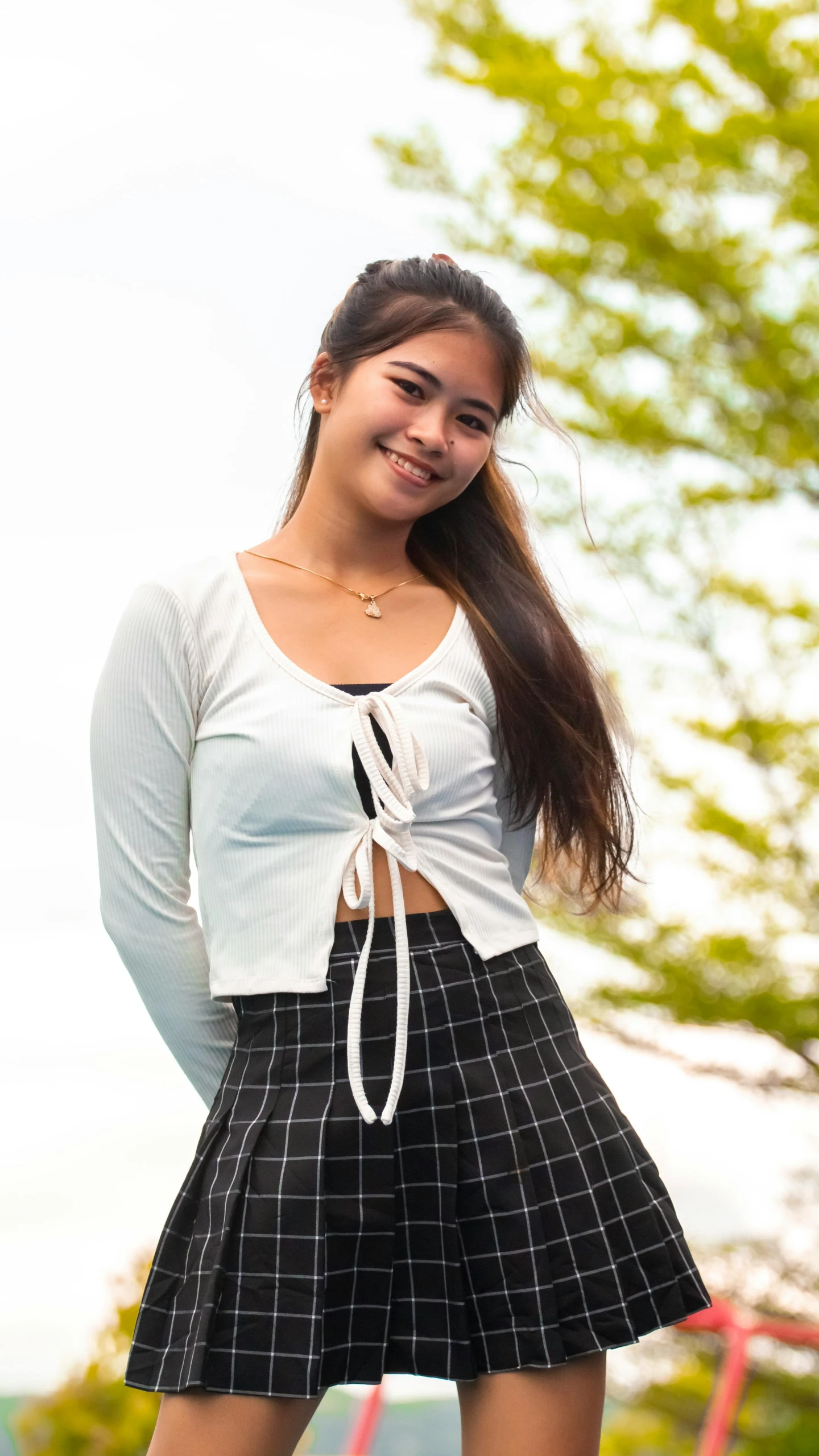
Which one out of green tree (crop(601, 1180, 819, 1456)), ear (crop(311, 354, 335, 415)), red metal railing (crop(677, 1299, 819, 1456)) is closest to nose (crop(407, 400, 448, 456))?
ear (crop(311, 354, 335, 415))

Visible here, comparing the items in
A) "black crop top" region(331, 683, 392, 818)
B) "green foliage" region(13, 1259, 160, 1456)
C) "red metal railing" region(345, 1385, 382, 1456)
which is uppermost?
"black crop top" region(331, 683, 392, 818)

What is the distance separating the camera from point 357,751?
1.11m

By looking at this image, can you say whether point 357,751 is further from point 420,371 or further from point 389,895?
point 420,371

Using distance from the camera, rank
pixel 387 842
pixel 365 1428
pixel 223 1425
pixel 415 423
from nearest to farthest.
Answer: pixel 223 1425
pixel 387 842
pixel 415 423
pixel 365 1428

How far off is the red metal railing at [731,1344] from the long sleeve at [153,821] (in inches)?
67.8

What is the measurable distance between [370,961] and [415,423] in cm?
45

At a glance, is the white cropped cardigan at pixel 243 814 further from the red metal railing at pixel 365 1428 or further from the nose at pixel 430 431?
the red metal railing at pixel 365 1428

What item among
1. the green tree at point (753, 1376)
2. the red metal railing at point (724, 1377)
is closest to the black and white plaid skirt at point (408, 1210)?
the red metal railing at point (724, 1377)

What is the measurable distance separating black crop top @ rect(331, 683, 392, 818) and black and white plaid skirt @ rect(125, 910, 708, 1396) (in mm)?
93

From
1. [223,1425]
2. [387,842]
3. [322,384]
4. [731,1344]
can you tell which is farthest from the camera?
[731,1344]

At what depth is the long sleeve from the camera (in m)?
1.12

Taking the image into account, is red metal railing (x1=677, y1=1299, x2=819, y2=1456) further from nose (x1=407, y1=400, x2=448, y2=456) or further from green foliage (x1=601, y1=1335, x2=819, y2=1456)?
nose (x1=407, y1=400, x2=448, y2=456)

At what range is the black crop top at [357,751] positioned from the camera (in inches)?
44.1

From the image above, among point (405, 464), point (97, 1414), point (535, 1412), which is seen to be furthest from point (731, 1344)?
point (405, 464)
